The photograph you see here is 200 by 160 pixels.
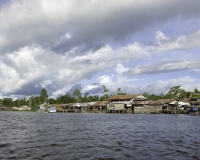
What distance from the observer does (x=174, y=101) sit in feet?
236

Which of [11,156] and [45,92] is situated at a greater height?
[45,92]

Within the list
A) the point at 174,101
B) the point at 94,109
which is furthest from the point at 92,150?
the point at 94,109

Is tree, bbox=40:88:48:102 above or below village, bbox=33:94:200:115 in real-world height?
above

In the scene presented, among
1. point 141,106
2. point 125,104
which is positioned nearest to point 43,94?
point 125,104

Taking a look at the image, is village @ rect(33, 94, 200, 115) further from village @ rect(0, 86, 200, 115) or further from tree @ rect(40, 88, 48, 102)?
tree @ rect(40, 88, 48, 102)

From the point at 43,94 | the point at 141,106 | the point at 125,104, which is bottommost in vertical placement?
the point at 141,106

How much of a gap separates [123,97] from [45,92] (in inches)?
2770

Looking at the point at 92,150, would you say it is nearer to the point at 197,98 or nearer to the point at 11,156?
the point at 11,156

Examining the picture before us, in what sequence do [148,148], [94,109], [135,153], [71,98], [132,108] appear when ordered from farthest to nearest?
[71,98], [94,109], [132,108], [148,148], [135,153]

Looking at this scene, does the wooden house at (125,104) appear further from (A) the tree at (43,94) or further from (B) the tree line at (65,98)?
(A) the tree at (43,94)

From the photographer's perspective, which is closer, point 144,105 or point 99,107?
point 144,105

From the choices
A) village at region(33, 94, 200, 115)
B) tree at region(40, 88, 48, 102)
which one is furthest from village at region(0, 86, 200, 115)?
tree at region(40, 88, 48, 102)

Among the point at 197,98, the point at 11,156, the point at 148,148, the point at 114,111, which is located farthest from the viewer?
the point at 114,111

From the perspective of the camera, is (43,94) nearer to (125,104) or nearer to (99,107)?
(99,107)
